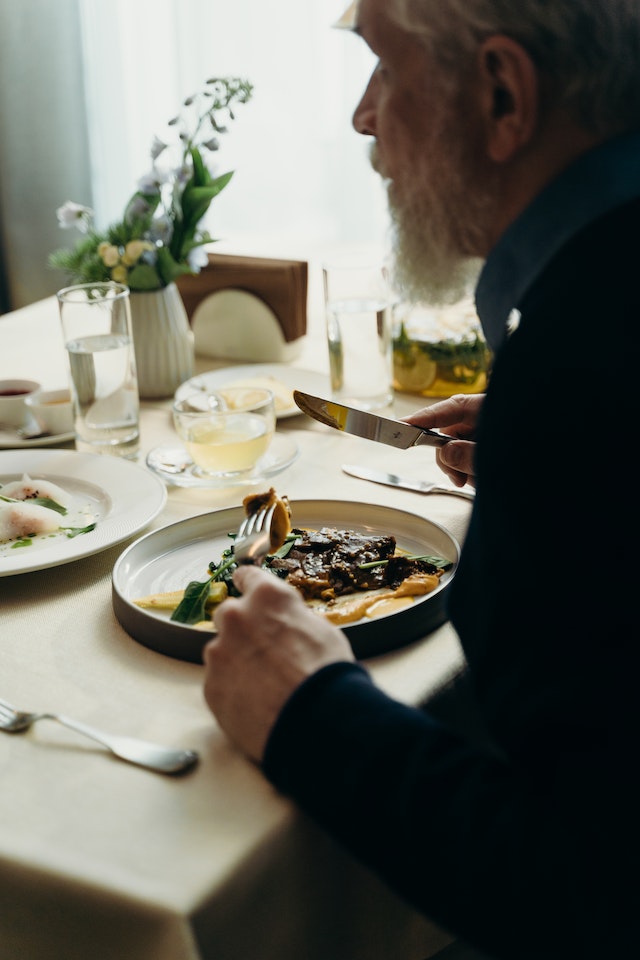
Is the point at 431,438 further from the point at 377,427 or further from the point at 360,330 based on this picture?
the point at 360,330

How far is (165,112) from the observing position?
4203mm

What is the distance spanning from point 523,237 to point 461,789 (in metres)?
0.43

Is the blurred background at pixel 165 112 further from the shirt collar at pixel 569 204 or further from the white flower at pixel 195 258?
the shirt collar at pixel 569 204

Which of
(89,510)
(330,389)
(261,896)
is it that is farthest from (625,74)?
(330,389)

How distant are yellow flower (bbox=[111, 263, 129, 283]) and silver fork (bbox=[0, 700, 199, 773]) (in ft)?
3.11

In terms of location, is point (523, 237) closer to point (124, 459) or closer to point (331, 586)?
point (331, 586)

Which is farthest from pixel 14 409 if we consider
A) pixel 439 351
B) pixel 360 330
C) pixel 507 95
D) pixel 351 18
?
pixel 507 95

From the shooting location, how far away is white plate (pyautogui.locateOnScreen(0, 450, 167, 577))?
3.66 feet

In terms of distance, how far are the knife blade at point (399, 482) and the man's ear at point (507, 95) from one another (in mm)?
526

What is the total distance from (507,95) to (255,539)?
46cm

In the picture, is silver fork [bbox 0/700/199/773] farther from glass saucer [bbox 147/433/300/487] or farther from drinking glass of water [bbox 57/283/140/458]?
drinking glass of water [bbox 57/283/140/458]

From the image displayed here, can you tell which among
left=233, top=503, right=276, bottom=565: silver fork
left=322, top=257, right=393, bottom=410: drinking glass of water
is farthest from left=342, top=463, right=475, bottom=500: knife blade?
left=233, top=503, right=276, bottom=565: silver fork

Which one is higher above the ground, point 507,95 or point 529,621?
point 507,95

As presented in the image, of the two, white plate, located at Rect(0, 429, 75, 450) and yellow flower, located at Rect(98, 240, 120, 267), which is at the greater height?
yellow flower, located at Rect(98, 240, 120, 267)
